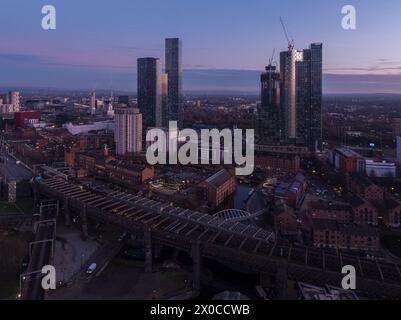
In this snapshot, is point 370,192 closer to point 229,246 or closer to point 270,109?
point 229,246

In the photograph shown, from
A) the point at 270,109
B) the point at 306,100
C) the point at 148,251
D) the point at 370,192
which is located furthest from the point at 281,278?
the point at 270,109

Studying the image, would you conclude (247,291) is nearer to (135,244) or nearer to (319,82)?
(135,244)

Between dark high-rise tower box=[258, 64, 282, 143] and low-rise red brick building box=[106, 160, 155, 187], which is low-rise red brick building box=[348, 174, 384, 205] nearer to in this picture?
Answer: low-rise red brick building box=[106, 160, 155, 187]

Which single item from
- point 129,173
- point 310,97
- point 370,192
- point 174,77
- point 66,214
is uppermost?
point 174,77

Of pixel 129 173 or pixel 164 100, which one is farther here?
pixel 164 100
